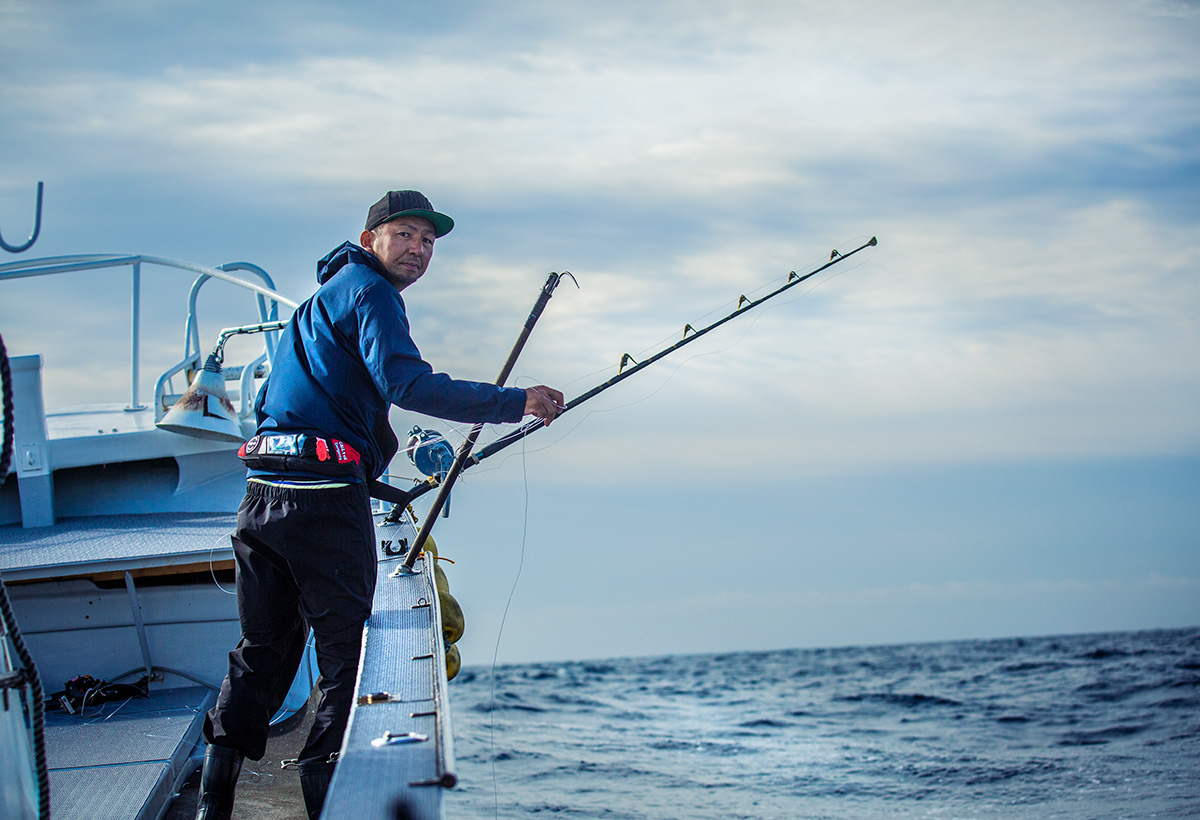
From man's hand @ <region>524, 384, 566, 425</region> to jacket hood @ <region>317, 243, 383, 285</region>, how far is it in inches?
23.7

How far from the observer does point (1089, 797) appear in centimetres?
859

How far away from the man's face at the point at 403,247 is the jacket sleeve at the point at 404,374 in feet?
0.69

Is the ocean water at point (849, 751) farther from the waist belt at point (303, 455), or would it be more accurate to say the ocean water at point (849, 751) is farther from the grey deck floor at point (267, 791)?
the waist belt at point (303, 455)

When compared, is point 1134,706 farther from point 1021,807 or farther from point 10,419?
point 10,419

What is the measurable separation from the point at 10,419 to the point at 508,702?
18321 mm

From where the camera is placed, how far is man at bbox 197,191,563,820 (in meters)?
2.72

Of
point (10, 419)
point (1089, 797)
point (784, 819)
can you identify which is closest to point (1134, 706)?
point (1089, 797)

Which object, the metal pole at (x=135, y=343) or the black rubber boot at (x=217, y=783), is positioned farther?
the metal pole at (x=135, y=343)

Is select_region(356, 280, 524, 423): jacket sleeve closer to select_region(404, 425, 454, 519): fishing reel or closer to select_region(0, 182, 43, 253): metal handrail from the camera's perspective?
select_region(404, 425, 454, 519): fishing reel

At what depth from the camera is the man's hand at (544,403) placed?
288cm

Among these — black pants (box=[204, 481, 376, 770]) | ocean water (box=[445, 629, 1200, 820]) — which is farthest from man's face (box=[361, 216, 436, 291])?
ocean water (box=[445, 629, 1200, 820])

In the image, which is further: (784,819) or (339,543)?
(784,819)

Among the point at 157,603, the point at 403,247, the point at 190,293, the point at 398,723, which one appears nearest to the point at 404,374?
the point at 403,247

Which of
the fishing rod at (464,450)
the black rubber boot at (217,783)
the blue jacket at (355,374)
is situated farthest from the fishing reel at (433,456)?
the black rubber boot at (217,783)
